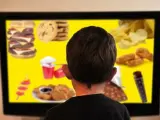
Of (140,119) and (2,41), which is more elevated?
(2,41)

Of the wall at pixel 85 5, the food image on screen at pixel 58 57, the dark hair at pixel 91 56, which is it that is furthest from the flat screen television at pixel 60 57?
the dark hair at pixel 91 56

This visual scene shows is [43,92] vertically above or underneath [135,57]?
underneath

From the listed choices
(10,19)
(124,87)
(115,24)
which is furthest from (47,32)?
(124,87)

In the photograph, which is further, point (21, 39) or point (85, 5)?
point (85, 5)

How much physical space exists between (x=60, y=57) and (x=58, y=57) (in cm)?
1

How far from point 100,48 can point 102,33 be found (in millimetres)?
55

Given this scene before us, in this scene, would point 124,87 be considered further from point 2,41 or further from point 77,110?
point 77,110

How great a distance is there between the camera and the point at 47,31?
175 centimetres

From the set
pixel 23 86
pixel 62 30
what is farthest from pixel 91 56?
pixel 23 86

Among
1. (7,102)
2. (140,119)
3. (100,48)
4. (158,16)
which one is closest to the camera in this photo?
(100,48)

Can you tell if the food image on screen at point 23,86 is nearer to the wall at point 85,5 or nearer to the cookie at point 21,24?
the cookie at point 21,24

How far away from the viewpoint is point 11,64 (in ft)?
5.87

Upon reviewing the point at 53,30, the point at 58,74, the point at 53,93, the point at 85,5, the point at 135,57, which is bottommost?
the point at 53,93

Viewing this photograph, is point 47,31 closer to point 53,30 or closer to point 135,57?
point 53,30
